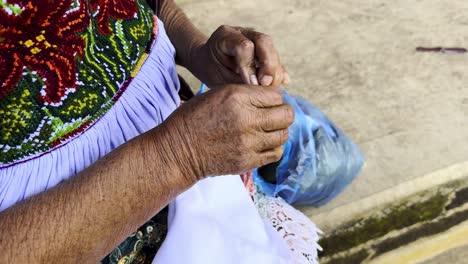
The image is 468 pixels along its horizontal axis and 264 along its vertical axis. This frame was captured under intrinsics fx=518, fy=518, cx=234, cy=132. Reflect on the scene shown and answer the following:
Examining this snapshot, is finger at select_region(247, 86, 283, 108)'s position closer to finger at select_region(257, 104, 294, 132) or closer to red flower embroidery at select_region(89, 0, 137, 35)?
finger at select_region(257, 104, 294, 132)

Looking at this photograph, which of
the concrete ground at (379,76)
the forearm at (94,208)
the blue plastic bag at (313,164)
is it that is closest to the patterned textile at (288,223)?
the blue plastic bag at (313,164)

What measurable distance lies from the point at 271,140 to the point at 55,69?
16.0 inches

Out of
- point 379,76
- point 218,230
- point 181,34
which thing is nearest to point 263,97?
point 218,230

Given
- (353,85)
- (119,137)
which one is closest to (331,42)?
(353,85)

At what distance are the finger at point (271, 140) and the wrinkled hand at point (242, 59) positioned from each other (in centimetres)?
15

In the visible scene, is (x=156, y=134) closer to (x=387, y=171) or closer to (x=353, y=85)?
(x=387, y=171)

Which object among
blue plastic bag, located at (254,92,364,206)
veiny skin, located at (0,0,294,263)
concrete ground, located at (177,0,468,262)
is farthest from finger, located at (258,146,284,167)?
concrete ground, located at (177,0,468,262)

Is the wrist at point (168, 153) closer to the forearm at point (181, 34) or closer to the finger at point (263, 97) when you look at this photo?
the finger at point (263, 97)

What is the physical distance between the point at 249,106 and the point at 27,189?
420 mm

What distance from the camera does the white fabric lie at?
104 cm

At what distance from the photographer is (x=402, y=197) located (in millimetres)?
1733

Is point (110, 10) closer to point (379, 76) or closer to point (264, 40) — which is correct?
point (264, 40)

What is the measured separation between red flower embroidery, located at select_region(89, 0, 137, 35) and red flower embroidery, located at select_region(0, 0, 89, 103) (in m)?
0.05

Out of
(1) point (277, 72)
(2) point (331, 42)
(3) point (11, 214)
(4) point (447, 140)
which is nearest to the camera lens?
(3) point (11, 214)
